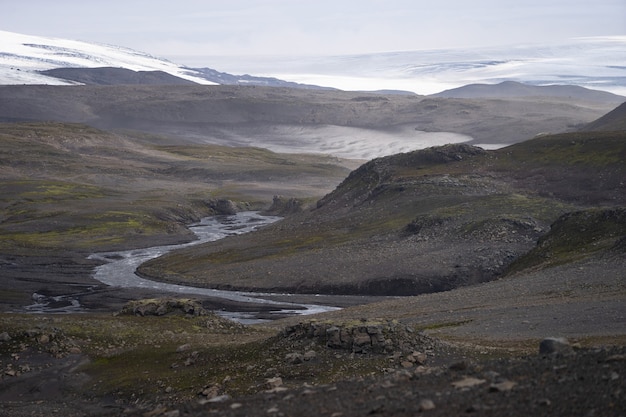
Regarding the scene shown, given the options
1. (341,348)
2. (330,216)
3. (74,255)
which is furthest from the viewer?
(330,216)

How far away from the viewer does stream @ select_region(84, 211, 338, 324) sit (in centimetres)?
6556

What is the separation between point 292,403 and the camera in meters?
19.2

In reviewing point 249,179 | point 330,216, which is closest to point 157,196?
point 249,179

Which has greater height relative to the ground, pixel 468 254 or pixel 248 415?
pixel 248 415

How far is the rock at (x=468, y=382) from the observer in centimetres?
1866

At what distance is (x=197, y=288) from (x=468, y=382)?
60.9 m

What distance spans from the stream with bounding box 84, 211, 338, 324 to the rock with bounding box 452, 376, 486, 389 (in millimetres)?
39887

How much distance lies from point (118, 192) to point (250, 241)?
54.6 metres

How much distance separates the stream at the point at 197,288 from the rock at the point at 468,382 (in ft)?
131

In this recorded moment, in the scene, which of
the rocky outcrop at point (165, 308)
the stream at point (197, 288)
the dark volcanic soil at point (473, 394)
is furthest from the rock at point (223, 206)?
the dark volcanic soil at point (473, 394)

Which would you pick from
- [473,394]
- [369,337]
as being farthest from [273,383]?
[473,394]

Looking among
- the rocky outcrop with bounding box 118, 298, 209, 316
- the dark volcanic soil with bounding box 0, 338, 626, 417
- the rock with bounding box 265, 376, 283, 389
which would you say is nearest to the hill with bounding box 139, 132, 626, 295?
the rocky outcrop with bounding box 118, 298, 209, 316

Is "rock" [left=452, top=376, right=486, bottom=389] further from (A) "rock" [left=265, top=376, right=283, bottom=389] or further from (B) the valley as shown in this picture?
(A) "rock" [left=265, top=376, right=283, bottom=389]

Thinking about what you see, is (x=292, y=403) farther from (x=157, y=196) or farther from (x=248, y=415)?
(x=157, y=196)
